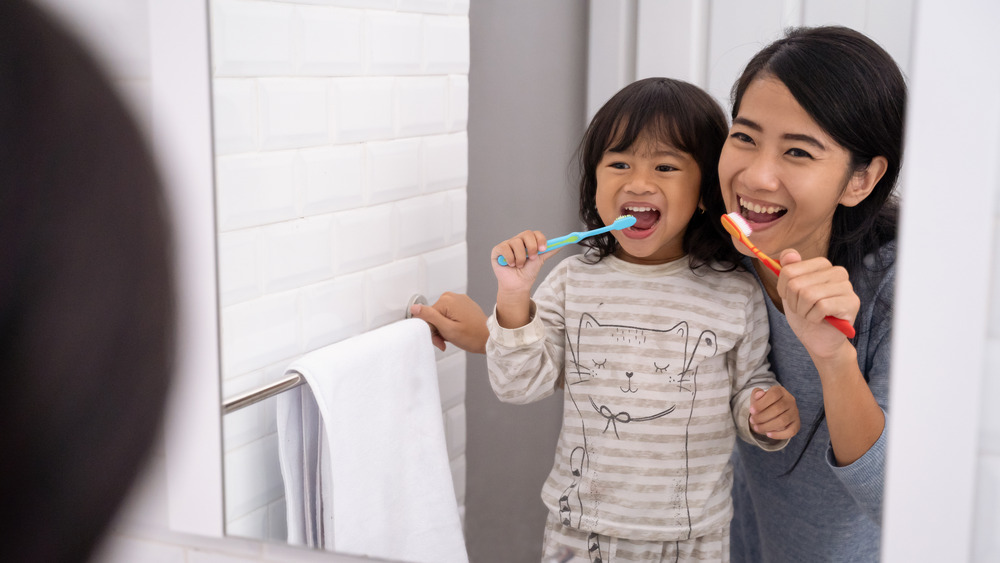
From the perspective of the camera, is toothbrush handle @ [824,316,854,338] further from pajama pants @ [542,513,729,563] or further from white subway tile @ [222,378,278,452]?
white subway tile @ [222,378,278,452]

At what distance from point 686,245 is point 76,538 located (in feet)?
1.51

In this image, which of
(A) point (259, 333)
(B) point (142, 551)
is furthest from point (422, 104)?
(B) point (142, 551)

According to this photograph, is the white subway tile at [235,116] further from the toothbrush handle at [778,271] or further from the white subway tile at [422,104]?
the toothbrush handle at [778,271]

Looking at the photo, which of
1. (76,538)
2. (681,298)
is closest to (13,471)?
(76,538)

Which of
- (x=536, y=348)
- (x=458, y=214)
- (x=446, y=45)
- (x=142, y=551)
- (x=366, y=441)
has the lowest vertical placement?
(x=142, y=551)

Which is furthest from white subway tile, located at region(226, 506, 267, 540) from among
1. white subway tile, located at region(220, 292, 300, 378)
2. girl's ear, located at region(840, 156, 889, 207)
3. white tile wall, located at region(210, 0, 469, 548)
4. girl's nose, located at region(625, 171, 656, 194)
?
girl's ear, located at region(840, 156, 889, 207)

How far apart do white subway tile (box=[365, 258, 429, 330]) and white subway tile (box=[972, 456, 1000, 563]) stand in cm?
46

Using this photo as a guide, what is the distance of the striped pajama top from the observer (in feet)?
1.93

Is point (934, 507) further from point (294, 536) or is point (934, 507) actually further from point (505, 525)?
point (294, 536)

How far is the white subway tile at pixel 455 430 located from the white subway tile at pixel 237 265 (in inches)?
8.3

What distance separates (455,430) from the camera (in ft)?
2.25

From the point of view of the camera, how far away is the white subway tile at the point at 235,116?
69 centimetres

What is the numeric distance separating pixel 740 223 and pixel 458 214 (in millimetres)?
228

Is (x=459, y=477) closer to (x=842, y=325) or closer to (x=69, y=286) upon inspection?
(x=842, y=325)
